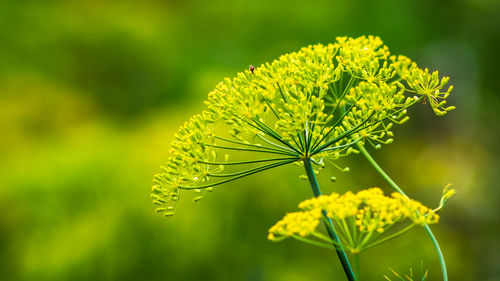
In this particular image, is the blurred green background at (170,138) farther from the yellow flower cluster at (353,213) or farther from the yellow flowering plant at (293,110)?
the yellow flower cluster at (353,213)

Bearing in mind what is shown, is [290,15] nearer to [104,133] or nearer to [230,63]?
[230,63]

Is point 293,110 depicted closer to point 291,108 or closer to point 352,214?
point 291,108

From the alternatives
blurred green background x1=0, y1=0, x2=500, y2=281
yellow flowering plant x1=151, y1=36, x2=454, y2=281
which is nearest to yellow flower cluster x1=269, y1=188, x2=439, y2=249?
yellow flowering plant x1=151, y1=36, x2=454, y2=281

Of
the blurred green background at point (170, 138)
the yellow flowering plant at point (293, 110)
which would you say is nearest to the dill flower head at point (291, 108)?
the yellow flowering plant at point (293, 110)

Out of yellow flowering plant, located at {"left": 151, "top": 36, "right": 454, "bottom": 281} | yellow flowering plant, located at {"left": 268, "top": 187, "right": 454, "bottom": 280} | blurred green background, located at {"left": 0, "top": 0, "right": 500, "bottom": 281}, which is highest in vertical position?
blurred green background, located at {"left": 0, "top": 0, "right": 500, "bottom": 281}

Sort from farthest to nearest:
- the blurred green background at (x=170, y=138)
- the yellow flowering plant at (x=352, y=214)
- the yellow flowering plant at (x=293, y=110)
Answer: the blurred green background at (x=170, y=138) → the yellow flowering plant at (x=293, y=110) → the yellow flowering plant at (x=352, y=214)

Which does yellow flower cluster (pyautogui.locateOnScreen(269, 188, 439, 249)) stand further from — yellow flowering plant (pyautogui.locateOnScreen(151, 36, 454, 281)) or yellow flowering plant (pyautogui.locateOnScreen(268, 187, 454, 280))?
yellow flowering plant (pyautogui.locateOnScreen(151, 36, 454, 281))

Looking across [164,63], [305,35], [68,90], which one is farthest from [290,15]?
[68,90]

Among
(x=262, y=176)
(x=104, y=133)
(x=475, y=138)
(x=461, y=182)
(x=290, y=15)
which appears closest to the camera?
(x=262, y=176)
